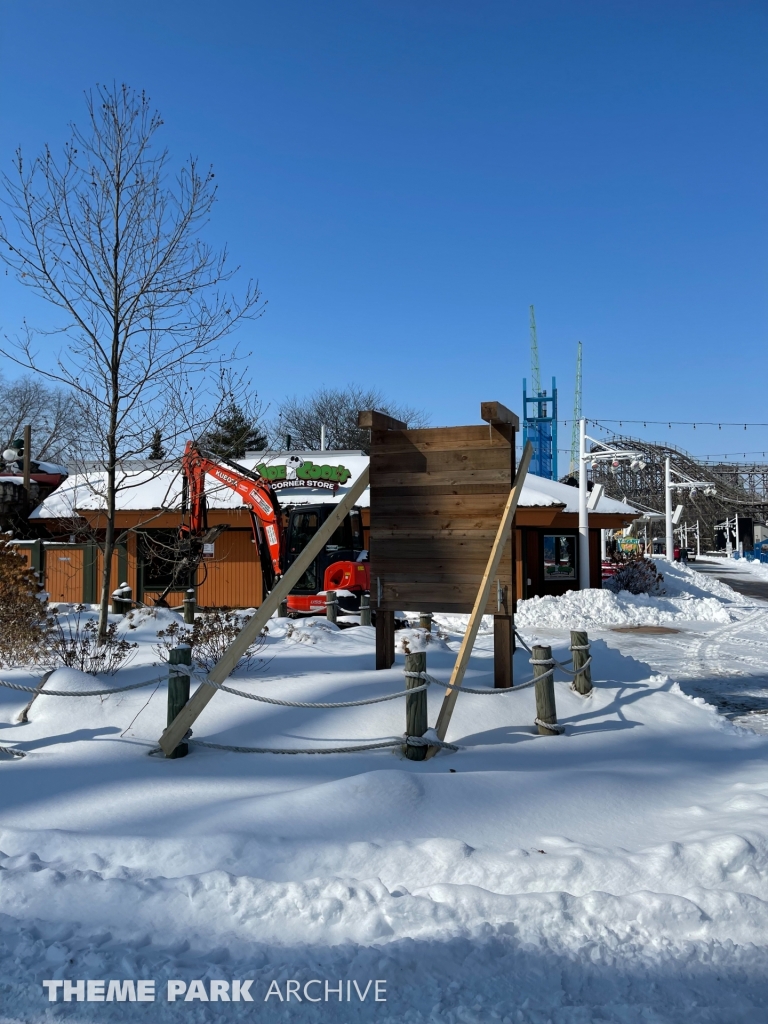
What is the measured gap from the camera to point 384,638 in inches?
317

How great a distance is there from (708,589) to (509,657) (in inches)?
1002

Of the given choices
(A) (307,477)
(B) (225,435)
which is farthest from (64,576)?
(B) (225,435)

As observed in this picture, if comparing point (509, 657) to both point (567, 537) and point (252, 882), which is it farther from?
point (567, 537)

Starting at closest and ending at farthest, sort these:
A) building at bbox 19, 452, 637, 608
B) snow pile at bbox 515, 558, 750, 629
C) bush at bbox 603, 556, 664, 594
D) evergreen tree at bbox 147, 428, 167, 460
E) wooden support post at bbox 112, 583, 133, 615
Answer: evergreen tree at bbox 147, 428, 167, 460
wooden support post at bbox 112, 583, 133, 615
snow pile at bbox 515, 558, 750, 629
building at bbox 19, 452, 637, 608
bush at bbox 603, 556, 664, 594

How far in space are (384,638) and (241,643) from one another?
2.20 meters

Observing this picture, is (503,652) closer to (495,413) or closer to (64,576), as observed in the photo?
(495,413)

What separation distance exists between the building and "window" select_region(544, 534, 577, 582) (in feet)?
0.11

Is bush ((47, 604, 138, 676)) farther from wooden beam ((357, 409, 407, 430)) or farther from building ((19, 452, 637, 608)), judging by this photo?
building ((19, 452, 637, 608))

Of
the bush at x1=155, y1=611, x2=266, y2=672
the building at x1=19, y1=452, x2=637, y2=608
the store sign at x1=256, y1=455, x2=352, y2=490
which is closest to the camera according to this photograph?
the bush at x1=155, y1=611, x2=266, y2=672

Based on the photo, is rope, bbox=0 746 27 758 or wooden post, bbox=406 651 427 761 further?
rope, bbox=0 746 27 758

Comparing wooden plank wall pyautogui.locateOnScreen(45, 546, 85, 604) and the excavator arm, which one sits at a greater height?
the excavator arm

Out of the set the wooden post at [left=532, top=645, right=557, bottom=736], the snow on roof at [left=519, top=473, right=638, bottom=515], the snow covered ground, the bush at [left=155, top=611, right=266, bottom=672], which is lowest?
the snow covered ground

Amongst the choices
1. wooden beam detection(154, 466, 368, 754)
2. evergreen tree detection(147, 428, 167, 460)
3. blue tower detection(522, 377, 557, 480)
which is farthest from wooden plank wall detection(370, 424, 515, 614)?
blue tower detection(522, 377, 557, 480)

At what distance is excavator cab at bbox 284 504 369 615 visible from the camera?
1511cm
